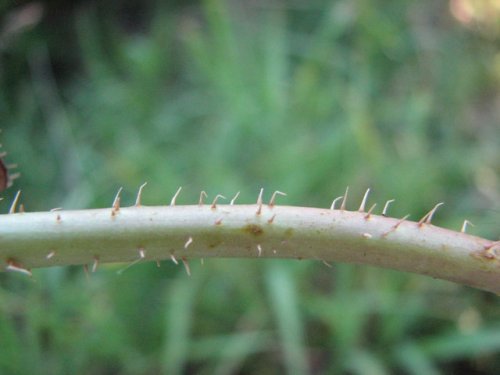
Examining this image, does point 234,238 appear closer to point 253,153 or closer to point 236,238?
point 236,238

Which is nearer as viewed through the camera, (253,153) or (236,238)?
(236,238)

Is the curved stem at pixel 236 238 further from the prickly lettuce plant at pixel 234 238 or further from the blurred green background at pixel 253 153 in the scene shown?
the blurred green background at pixel 253 153

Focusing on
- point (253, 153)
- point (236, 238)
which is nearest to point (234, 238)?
point (236, 238)

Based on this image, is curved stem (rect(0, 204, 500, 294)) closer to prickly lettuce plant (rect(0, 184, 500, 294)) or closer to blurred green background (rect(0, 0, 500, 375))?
prickly lettuce plant (rect(0, 184, 500, 294))

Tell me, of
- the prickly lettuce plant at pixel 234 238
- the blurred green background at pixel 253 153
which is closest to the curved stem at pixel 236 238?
the prickly lettuce plant at pixel 234 238

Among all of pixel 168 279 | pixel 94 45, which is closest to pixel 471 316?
pixel 168 279

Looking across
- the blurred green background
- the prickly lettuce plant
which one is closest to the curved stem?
the prickly lettuce plant

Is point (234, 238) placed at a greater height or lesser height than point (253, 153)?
lesser
